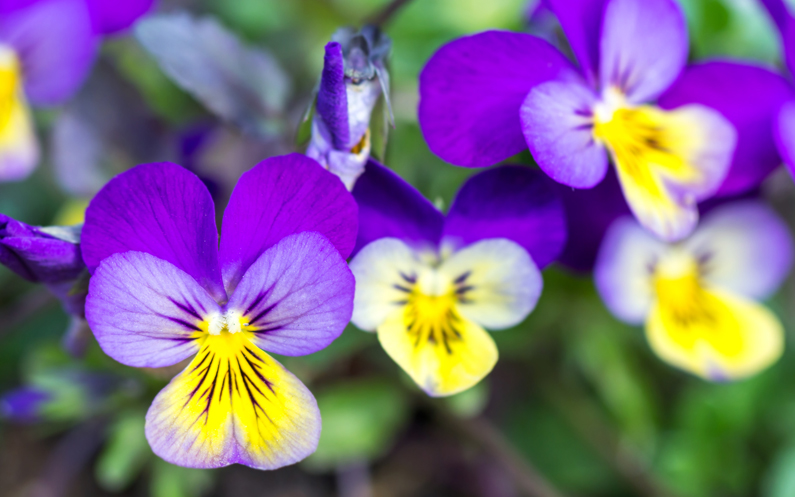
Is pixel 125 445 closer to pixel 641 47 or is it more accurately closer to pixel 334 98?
pixel 334 98

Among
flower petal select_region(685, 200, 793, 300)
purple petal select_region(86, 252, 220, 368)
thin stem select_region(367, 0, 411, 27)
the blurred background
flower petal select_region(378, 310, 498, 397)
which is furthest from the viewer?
the blurred background

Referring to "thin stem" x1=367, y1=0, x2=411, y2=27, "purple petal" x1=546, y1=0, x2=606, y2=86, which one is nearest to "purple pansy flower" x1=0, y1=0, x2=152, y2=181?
"thin stem" x1=367, y1=0, x2=411, y2=27

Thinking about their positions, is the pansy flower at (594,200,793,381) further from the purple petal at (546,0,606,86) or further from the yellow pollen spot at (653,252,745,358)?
the purple petal at (546,0,606,86)

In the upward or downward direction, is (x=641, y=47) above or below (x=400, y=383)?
above

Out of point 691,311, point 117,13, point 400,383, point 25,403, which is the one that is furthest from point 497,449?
point 117,13

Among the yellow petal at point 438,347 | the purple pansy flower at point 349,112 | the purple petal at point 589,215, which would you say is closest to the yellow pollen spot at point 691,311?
the purple petal at point 589,215

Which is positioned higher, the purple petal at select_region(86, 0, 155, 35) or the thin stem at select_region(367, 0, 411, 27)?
the thin stem at select_region(367, 0, 411, 27)
